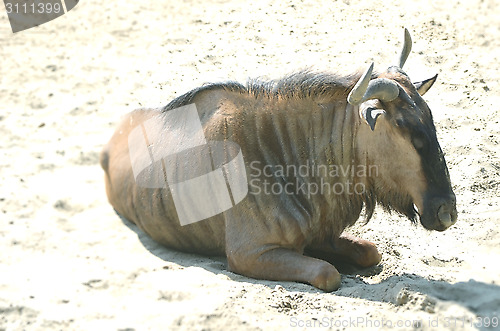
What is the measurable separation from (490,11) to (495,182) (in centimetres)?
534

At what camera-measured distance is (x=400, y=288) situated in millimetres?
5859

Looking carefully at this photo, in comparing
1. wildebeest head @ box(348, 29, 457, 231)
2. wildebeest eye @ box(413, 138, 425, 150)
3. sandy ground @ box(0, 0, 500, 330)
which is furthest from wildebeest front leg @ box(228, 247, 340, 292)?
wildebeest eye @ box(413, 138, 425, 150)

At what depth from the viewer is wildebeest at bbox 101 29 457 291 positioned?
6.15 meters

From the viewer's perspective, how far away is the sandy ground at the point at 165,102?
18.6 feet

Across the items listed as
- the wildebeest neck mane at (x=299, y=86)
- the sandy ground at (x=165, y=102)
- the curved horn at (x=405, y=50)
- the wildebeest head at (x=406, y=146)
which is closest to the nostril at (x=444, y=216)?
the wildebeest head at (x=406, y=146)

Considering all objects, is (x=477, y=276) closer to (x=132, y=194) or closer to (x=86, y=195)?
(x=132, y=194)

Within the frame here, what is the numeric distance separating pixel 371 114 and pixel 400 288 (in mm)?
1484

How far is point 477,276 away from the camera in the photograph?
20.3 feet

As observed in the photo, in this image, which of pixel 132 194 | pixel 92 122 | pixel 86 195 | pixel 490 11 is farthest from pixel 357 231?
pixel 490 11

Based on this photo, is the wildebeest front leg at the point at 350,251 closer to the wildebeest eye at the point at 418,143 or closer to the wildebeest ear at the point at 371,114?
the wildebeest eye at the point at 418,143

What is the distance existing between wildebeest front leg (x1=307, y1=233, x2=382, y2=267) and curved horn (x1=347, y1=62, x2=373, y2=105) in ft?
5.11

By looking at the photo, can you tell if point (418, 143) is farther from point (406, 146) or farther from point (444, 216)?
point (444, 216)

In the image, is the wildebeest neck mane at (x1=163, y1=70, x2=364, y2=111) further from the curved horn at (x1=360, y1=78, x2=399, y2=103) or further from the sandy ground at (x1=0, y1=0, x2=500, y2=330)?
the curved horn at (x1=360, y1=78, x2=399, y2=103)

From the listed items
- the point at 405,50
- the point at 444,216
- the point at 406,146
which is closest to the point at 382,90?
the point at 406,146
